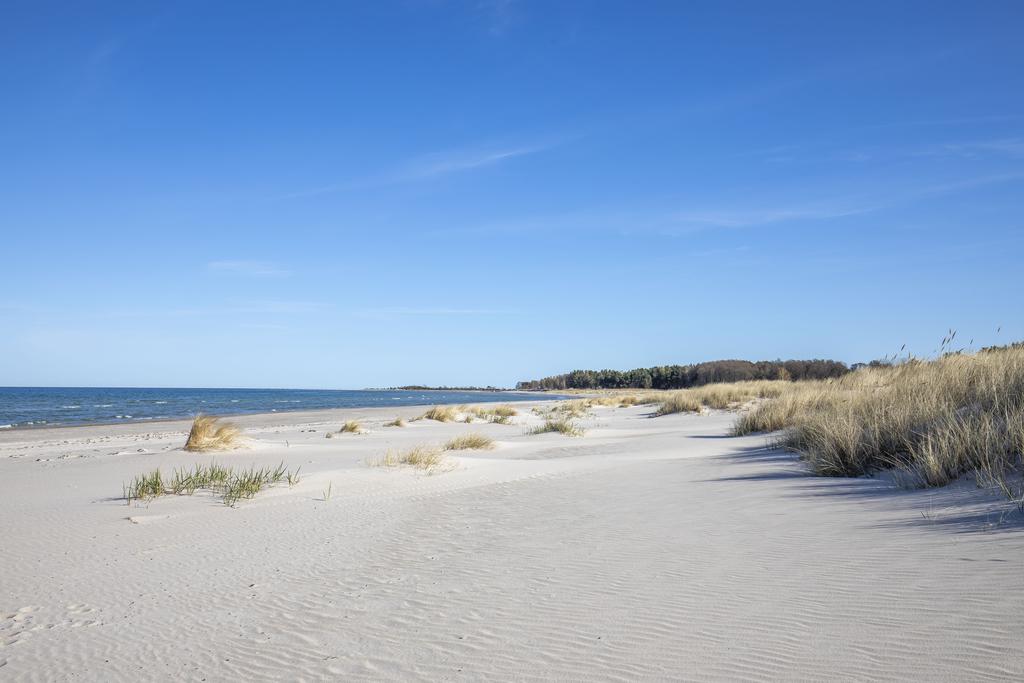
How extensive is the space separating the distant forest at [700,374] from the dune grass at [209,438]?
3274cm

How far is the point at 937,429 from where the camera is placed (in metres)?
5.89

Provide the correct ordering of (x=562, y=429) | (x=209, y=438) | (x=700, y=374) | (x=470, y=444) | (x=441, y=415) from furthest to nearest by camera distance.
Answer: (x=700, y=374) < (x=441, y=415) < (x=562, y=429) < (x=470, y=444) < (x=209, y=438)

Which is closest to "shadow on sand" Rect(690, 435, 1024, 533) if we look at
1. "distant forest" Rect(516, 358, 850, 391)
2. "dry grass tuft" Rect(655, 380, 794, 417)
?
"dry grass tuft" Rect(655, 380, 794, 417)

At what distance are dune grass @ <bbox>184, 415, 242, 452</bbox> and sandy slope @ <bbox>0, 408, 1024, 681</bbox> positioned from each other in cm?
535

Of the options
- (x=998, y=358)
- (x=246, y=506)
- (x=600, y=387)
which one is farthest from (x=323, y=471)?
(x=600, y=387)

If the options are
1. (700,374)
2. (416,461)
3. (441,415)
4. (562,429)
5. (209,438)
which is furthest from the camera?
(700,374)

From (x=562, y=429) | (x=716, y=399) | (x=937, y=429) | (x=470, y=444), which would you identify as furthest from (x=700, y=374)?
(x=937, y=429)

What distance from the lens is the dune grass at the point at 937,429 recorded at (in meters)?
5.46

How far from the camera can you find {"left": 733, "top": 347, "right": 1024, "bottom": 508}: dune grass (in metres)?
5.46

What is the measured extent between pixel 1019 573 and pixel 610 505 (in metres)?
Answer: 3.73

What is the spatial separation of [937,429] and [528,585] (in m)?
4.22

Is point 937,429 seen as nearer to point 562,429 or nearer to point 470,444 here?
point 470,444

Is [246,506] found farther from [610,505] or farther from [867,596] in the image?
[867,596]

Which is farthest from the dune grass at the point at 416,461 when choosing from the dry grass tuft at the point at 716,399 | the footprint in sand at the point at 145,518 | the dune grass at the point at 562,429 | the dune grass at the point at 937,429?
the dry grass tuft at the point at 716,399
